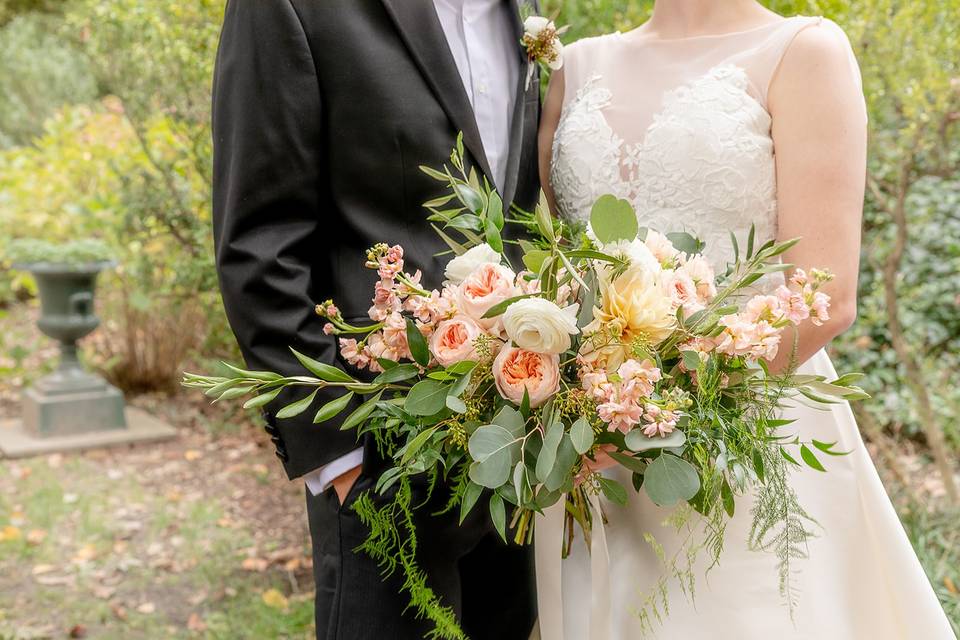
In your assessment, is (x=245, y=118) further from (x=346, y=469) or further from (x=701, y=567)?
(x=701, y=567)

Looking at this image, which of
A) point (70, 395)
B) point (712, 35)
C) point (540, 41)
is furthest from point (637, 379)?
point (70, 395)

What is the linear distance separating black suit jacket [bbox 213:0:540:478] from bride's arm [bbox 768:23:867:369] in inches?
26.8

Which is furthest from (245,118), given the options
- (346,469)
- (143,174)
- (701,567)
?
(143,174)

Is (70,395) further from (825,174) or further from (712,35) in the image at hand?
(825,174)

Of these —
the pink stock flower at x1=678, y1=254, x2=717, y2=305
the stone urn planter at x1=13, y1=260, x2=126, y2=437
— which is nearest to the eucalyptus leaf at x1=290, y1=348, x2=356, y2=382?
the pink stock flower at x1=678, y1=254, x2=717, y2=305

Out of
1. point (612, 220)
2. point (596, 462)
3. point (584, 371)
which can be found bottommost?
point (596, 462)

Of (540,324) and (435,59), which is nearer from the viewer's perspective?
(540,324)

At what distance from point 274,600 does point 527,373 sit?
3054 mm

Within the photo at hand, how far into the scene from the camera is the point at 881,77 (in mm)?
4180

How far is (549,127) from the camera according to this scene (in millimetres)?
2529

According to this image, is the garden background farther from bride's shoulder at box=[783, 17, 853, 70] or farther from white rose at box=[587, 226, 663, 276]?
white rose at box=[587, 226, 663, 276]

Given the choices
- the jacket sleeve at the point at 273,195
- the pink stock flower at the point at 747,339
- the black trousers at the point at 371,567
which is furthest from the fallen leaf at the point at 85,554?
the pink stock flower at the point at 747,339

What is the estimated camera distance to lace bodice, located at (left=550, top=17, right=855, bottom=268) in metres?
2.12

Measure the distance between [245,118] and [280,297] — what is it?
0.37 metres
